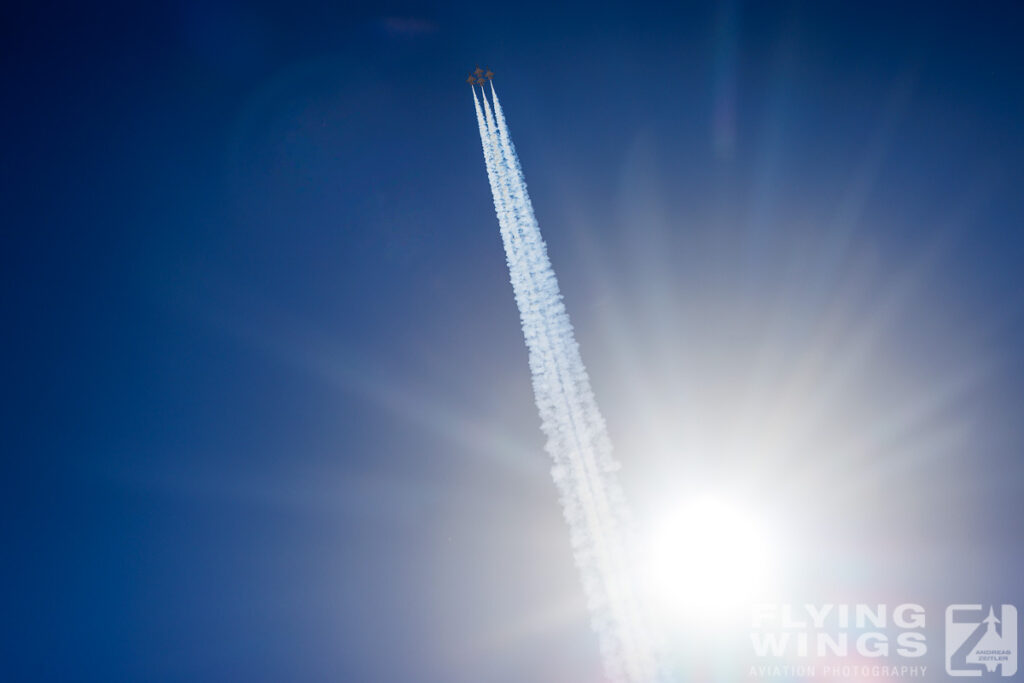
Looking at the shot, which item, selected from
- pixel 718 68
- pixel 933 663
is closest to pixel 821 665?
pixel 933 663

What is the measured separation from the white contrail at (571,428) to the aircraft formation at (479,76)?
Result: 0.24m

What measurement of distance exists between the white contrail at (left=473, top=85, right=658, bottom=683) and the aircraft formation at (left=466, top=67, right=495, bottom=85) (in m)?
0.24

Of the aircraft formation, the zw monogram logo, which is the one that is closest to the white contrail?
the aircraft formation

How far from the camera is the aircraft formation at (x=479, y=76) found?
37.0 ft

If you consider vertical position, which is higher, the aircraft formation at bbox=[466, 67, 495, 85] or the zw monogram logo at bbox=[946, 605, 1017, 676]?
the aircraft formation at bbox=[466, 67, 495, 85]

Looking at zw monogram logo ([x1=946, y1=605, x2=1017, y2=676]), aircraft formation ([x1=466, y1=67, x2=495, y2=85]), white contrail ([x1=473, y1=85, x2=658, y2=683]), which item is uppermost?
aircraft formation ([x1=466, y1=67, x2=495, y2=85])

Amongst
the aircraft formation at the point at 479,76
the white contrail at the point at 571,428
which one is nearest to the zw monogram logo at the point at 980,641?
the white contrail at the point at 571,428

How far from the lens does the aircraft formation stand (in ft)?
37.0

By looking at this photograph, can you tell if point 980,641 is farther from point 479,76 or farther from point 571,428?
point 479,76

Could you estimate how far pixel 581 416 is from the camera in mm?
10859

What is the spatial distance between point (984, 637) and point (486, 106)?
10.4m

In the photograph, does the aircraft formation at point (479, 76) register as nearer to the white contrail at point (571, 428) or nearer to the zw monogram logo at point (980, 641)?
the white contrail at point (571, 428)

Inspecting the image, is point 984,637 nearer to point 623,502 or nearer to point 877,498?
point 877,498

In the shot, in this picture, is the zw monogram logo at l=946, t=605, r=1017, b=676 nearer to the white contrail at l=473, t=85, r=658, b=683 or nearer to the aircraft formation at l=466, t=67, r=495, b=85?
the white contrail at l=473, t=85, r=658, b=683
